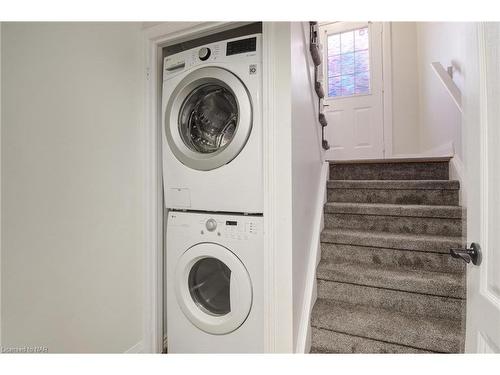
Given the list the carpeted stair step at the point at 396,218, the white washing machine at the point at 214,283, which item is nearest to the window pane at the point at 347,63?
the carpeted stair step at the point at 396,218

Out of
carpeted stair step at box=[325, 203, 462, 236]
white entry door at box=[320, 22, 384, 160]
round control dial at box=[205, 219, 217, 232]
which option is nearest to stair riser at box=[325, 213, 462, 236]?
carpeted stair step at box=[325, 203, 462, 236]

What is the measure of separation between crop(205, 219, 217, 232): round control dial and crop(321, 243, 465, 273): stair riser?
77cm

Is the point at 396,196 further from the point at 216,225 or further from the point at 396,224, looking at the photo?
the point at 216,225

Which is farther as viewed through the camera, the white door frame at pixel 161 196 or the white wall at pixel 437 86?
the white wall at pixel 437 86

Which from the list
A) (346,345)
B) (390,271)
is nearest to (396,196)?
(390,271)

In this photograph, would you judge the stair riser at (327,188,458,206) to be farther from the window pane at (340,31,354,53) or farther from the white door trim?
the window pane at (340,31,354,53)

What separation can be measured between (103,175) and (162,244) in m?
0.53

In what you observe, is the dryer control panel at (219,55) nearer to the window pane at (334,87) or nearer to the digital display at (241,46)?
the digital display at (241,46)

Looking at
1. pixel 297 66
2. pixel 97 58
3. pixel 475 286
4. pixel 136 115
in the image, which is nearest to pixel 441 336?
pixel 475 286

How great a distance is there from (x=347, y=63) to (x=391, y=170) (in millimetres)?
1922

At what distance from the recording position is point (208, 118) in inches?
59.7

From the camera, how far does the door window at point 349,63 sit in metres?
3.29

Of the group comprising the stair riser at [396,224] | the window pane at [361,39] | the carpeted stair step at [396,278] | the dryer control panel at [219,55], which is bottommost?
the carpeted stair step at [396,278]

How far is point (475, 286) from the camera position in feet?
2.49
